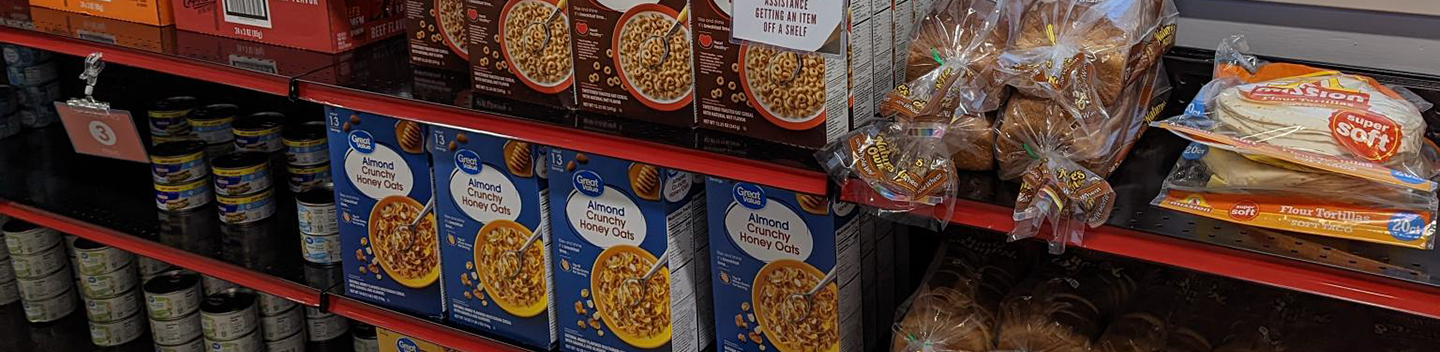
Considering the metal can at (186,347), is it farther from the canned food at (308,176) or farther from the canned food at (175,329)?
the canned food at (308,176)

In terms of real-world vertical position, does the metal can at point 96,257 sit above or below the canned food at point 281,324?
above

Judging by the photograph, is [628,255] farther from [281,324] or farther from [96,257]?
[96,257]

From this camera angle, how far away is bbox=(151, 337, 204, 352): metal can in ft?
9.71

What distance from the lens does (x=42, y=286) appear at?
127 inches

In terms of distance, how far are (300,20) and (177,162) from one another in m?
0.65

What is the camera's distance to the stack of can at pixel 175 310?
2.90 m

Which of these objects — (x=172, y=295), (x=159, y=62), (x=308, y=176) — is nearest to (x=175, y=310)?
(x=172, y=295)

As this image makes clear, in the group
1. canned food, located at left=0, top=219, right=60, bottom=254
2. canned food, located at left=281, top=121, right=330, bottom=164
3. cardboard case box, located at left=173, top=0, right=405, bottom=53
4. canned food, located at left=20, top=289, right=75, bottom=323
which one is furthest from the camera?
canned food, located at left=20, top=289, right=75, bottom=323

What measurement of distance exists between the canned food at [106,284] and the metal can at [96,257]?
2cm

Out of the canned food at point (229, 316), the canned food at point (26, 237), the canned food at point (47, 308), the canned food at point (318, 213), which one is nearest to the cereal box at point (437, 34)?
the canned food at point (318, 213)

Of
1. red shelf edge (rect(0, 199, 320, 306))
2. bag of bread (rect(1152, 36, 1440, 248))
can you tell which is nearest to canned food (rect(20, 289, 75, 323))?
red shelf edge (rect(0, 199, 320, 306))

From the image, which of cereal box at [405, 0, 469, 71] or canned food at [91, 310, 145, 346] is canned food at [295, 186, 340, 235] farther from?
canned food at [91, 310, 145, 346]

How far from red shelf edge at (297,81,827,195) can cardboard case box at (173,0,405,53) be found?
0.22 m

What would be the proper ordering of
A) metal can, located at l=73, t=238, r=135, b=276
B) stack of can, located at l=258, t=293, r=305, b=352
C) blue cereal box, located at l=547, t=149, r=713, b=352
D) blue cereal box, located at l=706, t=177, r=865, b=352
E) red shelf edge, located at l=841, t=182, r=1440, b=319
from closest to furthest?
1. red shelf edge, located at l=841, t=182, r=1440, b=319
2. blue cereal box, located at l=706, t=177, r=865, b=352
3. blue cereal box, located at l=547, t=149, r=713, b=352
4. stack of can, located at l=258, t=293, r=305, b=352
5. metal can, located at l=73, t=238, r=135, b=276
